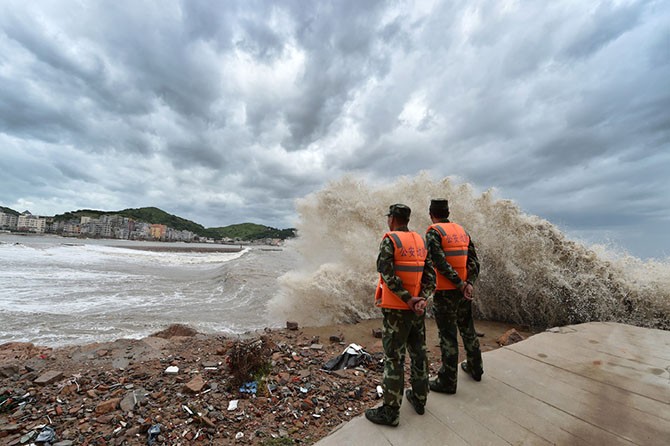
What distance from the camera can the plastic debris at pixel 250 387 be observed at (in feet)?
12.1

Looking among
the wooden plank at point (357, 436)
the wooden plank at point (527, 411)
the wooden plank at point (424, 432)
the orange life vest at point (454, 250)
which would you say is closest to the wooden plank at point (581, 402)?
the wooden plank at point (527, 411)

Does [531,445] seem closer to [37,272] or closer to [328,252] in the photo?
[328,252]

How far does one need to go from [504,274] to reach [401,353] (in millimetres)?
7935

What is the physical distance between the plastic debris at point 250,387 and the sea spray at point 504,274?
5106 millimetres

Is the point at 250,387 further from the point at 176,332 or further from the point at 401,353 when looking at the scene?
the point at 176,332

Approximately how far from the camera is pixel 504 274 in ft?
30.1

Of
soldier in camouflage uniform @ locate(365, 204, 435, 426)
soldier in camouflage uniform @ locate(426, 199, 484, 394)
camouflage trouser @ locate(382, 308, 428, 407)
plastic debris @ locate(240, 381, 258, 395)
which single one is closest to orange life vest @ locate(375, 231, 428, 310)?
soldier in camouflage uniform @ locate(365, 204, 435, 426)

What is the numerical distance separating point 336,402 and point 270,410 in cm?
81

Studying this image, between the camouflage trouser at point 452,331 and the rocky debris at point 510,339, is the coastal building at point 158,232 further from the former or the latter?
the camouflage trouser at point 452,331

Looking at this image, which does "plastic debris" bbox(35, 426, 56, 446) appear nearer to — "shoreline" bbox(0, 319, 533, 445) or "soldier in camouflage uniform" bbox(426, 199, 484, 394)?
"shoreline" bbox(0, 319, 533, 445)

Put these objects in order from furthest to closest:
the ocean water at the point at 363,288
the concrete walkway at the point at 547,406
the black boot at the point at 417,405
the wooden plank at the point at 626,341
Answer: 1. the ocean water at the point at 363,288
2. the wooden plank at the point at 626,341
3. the black boot at the point at 417,405
4. the concrete walkway at the point at 547,406

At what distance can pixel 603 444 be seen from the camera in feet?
8.71

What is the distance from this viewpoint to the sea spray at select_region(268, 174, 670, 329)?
7980mm

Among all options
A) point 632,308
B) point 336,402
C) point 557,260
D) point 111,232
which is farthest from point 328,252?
point 111,232
